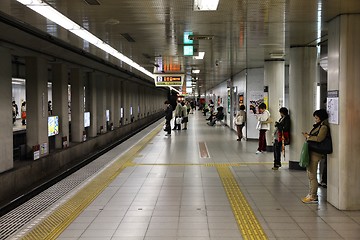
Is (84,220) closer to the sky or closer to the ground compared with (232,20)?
closer to the ground

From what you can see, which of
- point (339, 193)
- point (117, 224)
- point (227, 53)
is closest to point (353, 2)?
point (339, 193)

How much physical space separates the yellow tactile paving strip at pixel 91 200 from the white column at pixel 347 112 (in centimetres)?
143

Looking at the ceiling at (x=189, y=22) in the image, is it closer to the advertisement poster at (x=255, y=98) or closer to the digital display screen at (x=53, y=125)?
the digital display screen at (x=53, y=125)

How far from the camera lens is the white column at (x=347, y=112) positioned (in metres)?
5.76

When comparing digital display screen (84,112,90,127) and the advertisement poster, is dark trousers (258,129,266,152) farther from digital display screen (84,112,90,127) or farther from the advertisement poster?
digital display screen (84,112,90,127)

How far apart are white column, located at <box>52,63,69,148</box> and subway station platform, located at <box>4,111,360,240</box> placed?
329 centimetres

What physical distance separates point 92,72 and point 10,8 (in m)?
10.6

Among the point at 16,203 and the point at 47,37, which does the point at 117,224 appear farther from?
the point at 47,37

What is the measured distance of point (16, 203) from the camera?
7.74 m

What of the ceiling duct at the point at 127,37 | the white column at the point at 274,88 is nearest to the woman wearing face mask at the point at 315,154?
the ceiling duct at the point at 127,37

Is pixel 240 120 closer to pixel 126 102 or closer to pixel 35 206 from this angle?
pixel 35 206

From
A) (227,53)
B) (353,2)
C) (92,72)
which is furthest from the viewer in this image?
(92,72)

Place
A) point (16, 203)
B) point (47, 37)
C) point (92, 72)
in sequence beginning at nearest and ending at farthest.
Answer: point (16, 203), point (47, 37), point (92, 72)

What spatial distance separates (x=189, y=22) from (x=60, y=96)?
6943 millimetres
